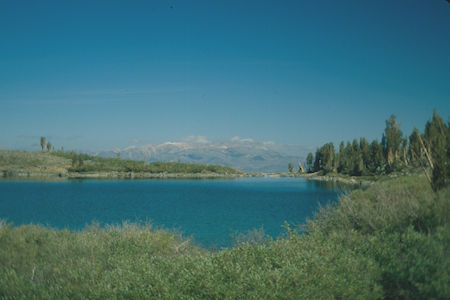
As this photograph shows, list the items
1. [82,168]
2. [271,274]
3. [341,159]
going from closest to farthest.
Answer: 1. [271,274]
2. [341,159]
3. [82,168]

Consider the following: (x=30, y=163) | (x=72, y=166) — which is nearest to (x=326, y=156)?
(x=72, y=166)

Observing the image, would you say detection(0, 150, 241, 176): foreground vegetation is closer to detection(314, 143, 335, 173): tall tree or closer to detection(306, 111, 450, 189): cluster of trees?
detection(314, 143, 335, 173): tall tree

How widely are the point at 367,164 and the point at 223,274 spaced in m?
77.5

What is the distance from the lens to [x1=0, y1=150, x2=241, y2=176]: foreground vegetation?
106625 mm

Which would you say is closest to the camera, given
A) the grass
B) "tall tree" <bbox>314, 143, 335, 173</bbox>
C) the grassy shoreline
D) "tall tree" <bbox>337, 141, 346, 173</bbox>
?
"tall tree" <bbox>337, 141, 346, 173</bbox>

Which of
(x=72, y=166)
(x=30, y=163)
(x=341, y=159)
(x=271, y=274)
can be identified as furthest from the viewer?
(x=72, y=166)

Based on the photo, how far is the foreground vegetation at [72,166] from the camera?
10662 cm

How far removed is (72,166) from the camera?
116062 mm

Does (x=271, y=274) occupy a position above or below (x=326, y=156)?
below

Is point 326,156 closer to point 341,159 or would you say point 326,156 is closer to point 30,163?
point 341,159

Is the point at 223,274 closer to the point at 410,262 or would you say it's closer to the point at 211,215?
the point at 410,262

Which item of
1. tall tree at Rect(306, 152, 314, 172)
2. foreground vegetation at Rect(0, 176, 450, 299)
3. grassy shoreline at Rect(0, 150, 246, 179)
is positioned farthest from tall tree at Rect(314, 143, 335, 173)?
foreground vegetation at Rect(0, 176, 450, 299)

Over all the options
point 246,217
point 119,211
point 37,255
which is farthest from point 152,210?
point 37,255

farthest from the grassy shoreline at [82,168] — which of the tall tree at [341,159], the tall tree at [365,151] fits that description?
the tall tree at [365,151]
